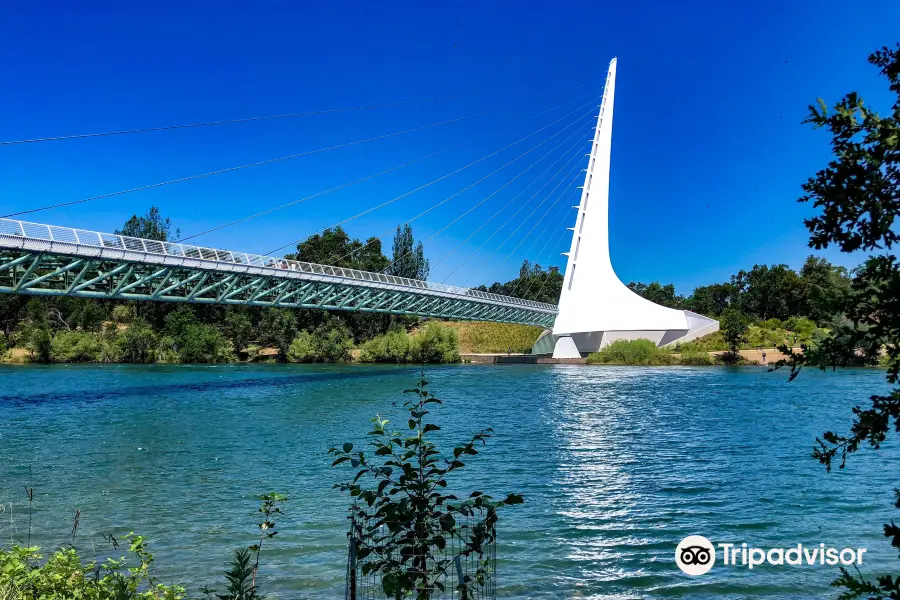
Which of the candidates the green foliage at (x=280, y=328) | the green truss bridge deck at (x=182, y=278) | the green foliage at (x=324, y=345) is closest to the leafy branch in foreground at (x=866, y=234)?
the green truss bridge deck at (x=182, y=278)

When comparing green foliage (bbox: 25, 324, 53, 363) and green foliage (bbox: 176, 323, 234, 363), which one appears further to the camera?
green foliage (bbox: 176, 323, 234, 363)

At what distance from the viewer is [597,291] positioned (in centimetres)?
5616

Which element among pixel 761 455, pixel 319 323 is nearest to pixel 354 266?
pixel 319 323

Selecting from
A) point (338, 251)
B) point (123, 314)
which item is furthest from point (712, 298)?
point (123, 314)

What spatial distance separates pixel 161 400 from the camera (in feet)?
83.5

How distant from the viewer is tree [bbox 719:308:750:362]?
5272 cm

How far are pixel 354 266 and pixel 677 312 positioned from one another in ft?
108

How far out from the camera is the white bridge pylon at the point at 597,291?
55.7 m

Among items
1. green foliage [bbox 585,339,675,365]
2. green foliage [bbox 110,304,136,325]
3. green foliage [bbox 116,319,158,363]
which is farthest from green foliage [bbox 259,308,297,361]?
green foliage [bbox 585,339,675,365]

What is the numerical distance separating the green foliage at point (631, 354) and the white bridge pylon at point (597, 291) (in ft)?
5.34

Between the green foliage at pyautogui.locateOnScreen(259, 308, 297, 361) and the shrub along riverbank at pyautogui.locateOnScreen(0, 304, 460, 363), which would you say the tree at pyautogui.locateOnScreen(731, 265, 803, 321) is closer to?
the shrub along riverbank at pyautogui.locateOnScreen(0, 304, 460, 363)

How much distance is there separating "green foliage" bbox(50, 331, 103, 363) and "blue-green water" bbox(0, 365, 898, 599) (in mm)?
36007

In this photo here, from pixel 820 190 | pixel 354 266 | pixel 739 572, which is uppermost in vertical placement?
pixel 354 266

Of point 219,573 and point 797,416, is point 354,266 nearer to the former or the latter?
point 797,416
